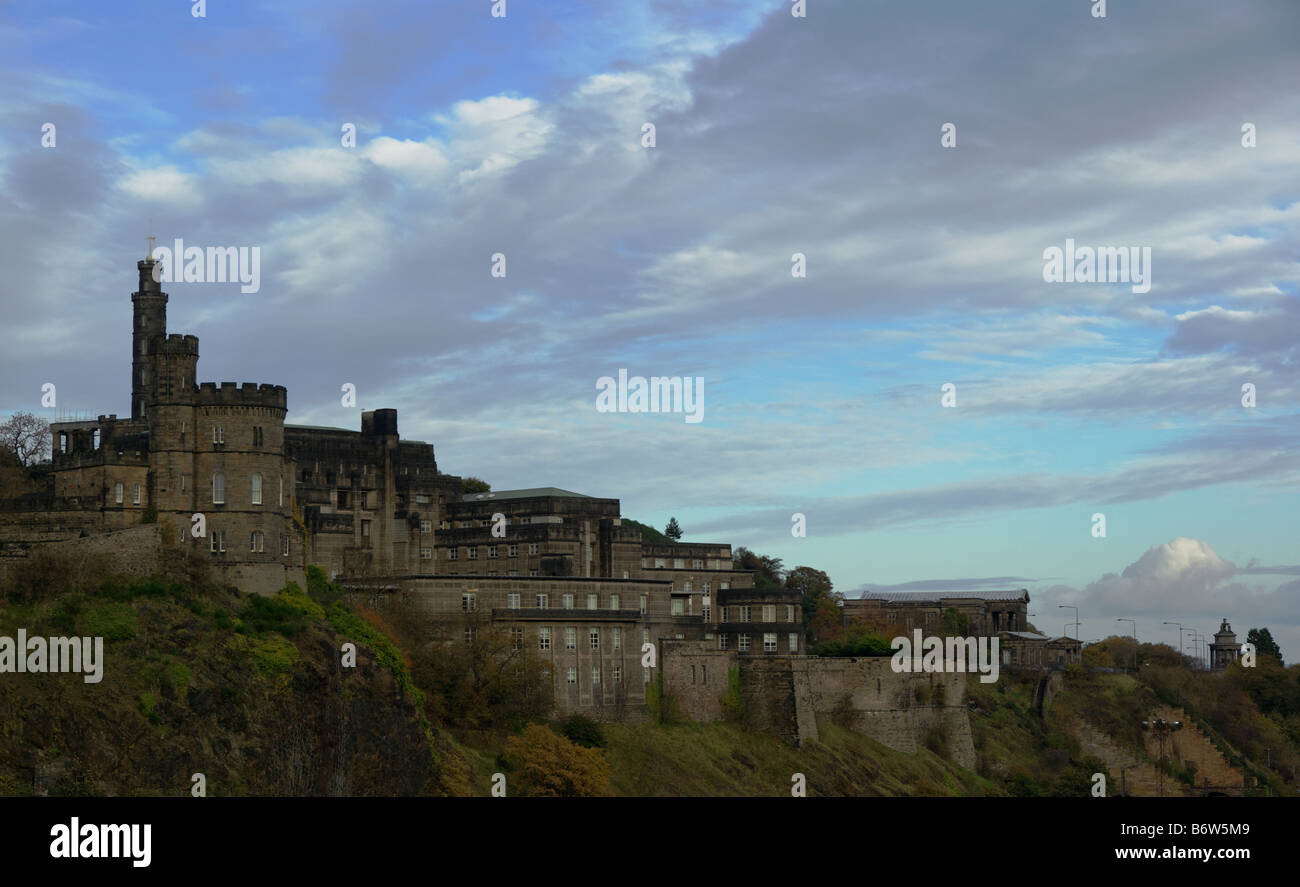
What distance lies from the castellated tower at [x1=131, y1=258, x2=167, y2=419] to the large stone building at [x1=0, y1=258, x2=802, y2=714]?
0.34 feet

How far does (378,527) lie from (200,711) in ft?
136

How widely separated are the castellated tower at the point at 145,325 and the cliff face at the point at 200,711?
34.8 m

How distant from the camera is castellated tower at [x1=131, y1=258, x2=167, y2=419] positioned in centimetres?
11388

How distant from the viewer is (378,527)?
4567 inches

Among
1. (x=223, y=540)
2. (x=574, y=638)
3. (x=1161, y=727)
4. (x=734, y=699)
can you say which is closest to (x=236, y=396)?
(x=223, y=540)

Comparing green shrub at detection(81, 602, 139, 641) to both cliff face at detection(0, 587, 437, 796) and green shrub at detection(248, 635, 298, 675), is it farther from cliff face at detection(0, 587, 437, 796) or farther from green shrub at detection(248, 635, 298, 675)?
green shrub at detection(248, 635, 298, 675)

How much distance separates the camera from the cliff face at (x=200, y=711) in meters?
69.5

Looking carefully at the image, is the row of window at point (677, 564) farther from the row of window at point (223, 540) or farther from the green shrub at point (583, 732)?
the row of window at point (223, 540)

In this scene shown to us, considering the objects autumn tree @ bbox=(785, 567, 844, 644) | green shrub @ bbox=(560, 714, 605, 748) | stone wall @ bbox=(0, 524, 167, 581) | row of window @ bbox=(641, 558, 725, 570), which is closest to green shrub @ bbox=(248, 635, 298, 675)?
stone wall @ bbox=(0, 524, 167, 581)

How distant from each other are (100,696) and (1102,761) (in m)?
90.8

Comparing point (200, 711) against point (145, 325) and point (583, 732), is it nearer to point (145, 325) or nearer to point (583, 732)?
point (583, 732)

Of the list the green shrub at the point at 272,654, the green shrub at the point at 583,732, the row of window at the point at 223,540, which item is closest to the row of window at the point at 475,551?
the green shrub at the point at 583,732
